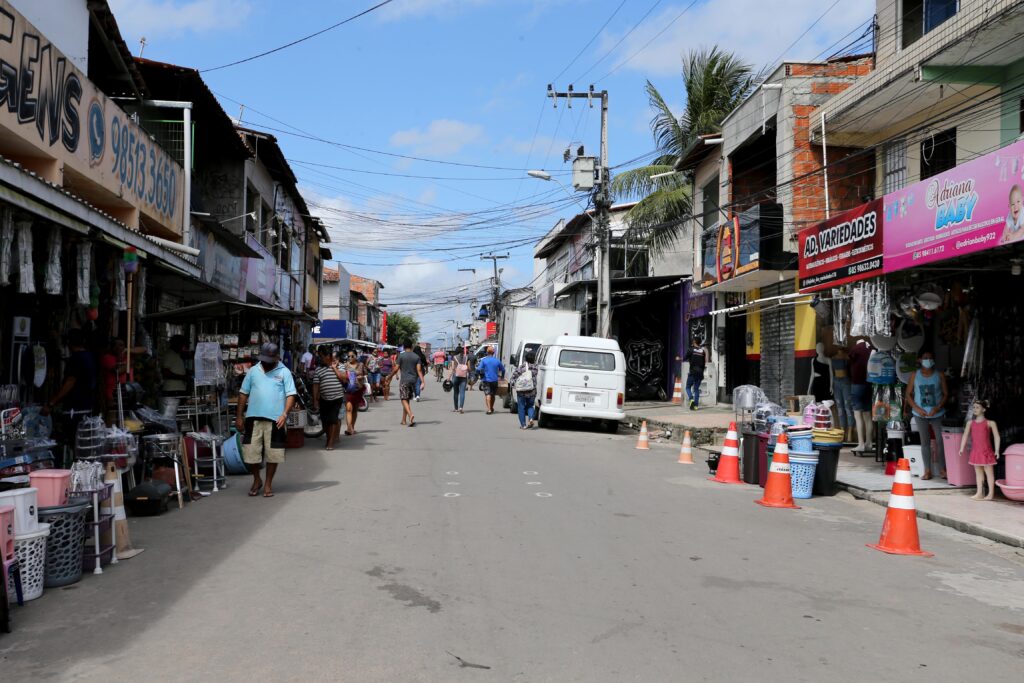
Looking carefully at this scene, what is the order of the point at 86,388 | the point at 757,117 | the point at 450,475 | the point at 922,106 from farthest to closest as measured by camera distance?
1. the point at 757,117
2. the point at 922,106
3. the point at 450,475
4. the point at 86,388

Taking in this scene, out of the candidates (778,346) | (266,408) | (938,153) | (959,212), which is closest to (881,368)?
(959,212)

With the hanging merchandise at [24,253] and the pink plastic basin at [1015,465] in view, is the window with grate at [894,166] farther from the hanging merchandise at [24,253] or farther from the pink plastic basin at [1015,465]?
the hanging merchandise at [24,253]

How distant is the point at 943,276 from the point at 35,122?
11.9 metres

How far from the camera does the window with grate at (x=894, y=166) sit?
17453 millimetres

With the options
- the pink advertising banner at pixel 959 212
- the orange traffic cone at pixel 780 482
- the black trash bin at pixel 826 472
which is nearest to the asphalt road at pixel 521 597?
the orange traffic cone at pixel 780 482

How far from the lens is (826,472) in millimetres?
11047

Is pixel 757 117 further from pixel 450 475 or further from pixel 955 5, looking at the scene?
pixel 450 475

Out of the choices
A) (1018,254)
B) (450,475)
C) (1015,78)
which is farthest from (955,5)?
(450,475)

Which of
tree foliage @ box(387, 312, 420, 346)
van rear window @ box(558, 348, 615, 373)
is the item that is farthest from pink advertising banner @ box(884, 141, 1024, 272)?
tree foliage @ box(387, 312, 420, 346)

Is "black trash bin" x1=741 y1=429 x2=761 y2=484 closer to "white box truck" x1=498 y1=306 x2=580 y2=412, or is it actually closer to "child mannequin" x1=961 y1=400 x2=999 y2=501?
"child mannequin" x1=961 y1=400 x2=999 y2=501

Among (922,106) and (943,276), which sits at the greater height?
(922,106)

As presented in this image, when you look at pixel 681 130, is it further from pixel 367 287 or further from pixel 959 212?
pixel 367 287

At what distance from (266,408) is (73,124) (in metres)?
5.02

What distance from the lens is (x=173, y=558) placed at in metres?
6.71
